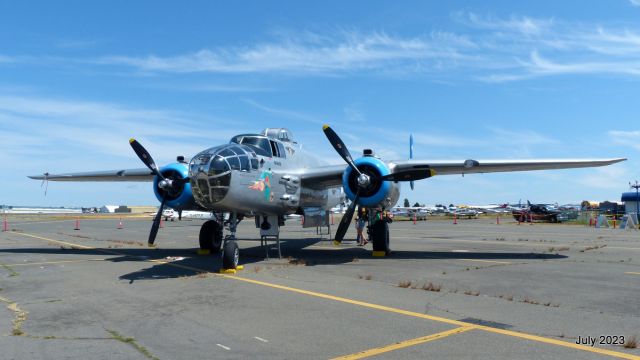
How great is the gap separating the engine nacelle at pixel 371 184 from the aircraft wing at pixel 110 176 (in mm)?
8379

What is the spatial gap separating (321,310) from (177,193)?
10.6 m

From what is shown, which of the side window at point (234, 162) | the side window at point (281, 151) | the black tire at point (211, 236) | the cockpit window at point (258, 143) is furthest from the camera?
the black tire at point (211, 236)

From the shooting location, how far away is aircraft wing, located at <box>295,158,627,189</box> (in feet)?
52.6

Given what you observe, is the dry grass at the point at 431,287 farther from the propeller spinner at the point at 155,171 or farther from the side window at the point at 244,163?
the propeller spinner at the point at 155,171

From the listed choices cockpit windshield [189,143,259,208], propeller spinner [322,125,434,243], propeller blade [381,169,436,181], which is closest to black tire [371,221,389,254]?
propeller spinner [322,125,434,243]

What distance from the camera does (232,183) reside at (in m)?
12.5

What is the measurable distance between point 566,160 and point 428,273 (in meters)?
7.24

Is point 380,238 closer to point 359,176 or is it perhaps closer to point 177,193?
point 359,176

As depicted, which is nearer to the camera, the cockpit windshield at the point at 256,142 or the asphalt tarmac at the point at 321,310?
the asphalt tarmac at the point at 321,310

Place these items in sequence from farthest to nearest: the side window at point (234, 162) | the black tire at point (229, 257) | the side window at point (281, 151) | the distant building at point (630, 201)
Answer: the distant building at point (630, 201)
the side window at point (281, 151)
the side window at point (234, 162)
the black tire at point (229, 257)

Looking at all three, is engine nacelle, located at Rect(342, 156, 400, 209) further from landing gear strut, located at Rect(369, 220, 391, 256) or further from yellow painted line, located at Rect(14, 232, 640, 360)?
yellow painted line, located at Rect(14, 232, 640, 360)

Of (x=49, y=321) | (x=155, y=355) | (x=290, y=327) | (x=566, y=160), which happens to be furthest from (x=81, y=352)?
(x=566, y=160)

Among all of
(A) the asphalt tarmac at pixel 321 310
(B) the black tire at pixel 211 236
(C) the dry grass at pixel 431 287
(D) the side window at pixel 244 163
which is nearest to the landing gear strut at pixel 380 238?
(A) the asphalt tarmac at pixel 321 310

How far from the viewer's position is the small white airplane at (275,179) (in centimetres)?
1248
